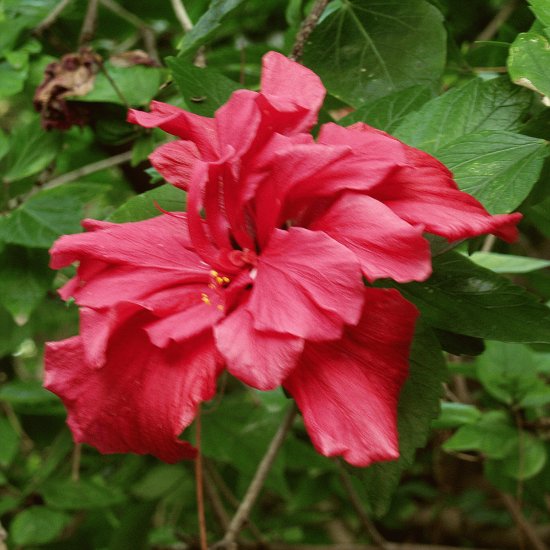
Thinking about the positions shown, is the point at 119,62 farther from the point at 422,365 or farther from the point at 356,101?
the point at 422,365

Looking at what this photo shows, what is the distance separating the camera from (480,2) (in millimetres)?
1297

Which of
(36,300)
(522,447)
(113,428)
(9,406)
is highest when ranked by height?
(113,428)

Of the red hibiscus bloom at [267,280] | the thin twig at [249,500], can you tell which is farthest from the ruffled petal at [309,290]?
the thin twig at [249,500]

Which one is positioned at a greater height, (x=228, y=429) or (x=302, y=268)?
(x=302, y=268)

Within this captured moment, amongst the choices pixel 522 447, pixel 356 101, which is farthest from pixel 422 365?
pixel 522 447

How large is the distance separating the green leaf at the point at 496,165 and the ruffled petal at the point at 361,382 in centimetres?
11

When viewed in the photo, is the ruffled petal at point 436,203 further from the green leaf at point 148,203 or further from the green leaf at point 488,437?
the green leaf at point 488,437

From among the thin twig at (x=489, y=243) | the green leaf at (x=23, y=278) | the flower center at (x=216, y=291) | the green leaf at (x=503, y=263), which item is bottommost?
the thin twig at (x=489, y=243)

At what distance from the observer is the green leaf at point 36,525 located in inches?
39.8

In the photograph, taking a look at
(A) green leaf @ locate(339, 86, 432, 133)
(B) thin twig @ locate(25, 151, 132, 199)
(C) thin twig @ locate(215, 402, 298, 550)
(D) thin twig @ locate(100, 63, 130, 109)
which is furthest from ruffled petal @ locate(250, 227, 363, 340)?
(B) thin twig @ locate(25, 151, 132, 199)

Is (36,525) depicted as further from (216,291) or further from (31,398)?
(216,291)

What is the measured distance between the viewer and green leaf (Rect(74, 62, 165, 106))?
2.86ft

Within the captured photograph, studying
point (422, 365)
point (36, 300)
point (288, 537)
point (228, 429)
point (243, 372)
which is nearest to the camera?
point (243, 372)

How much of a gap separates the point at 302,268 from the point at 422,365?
141 millimetres
